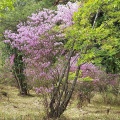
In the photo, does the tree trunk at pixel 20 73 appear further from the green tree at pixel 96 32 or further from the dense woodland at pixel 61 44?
the green tree at pixel 96 32

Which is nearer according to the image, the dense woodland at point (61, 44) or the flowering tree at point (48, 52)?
the dense woodland at point (61, 44)

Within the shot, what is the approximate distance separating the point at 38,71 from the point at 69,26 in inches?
94.5

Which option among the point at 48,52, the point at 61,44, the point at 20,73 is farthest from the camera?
the point at 20,73

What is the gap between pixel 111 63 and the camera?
69.1 ft

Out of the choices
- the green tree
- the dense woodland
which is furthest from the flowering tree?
the green tree

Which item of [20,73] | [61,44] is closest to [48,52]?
[61,44]

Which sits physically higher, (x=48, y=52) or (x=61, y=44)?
(x=61, y=44)

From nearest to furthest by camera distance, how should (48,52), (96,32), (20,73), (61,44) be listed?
1. (96,32)
2. (48,52)
3. (61,44)
4. (20,73)

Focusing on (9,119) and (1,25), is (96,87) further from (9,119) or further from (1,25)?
(9,119)

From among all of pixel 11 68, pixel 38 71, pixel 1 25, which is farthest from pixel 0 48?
pixel 38 71

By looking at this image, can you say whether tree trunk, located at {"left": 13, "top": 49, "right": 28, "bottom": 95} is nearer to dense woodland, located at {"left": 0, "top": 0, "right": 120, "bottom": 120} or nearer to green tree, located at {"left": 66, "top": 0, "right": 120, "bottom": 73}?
dense woodland, located at {"left": 0, "top": 0, "right": 120, "bottom": 120}

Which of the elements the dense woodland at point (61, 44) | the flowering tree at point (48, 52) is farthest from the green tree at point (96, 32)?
the flowering tree at point (48, 52)

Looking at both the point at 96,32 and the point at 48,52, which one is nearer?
the point at 96,32

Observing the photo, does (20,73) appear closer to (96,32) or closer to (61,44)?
(61,44)
